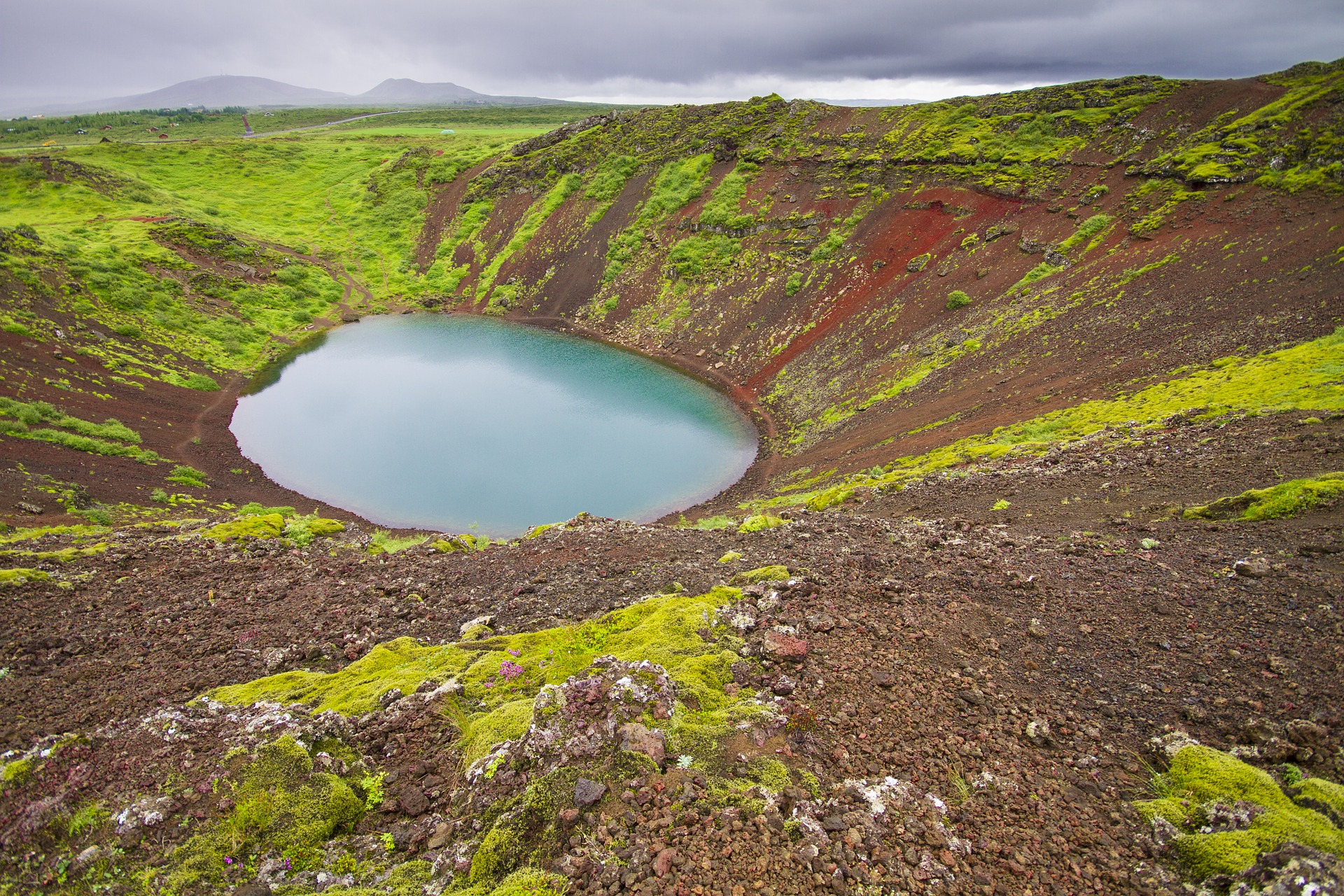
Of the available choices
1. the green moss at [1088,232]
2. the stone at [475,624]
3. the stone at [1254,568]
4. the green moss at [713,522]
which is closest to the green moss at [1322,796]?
the stone at [1254,568]

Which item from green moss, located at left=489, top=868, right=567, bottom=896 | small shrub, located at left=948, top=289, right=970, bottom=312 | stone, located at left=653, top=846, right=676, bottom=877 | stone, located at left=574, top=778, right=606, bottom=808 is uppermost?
small shrub, located at left=948, top=289, right=970, bottom=312

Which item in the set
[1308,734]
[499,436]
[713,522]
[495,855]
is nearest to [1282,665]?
[1308,734]

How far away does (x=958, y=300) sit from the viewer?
3850 cm

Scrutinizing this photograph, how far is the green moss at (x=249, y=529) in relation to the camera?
17.3 metres

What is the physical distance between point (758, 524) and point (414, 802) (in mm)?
12116

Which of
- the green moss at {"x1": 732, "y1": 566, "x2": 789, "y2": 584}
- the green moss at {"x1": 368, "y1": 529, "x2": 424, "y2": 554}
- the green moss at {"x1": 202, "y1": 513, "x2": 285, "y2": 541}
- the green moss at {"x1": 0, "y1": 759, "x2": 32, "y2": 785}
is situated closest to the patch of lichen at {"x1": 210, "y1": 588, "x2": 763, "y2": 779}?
the green moss at {"x1": 732, "y1": 566, "x2": 789, "y2": 584}

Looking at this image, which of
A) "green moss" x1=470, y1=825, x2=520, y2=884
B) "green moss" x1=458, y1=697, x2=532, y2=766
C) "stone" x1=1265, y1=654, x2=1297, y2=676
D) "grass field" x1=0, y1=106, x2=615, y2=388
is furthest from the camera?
"grass field" x1=0, y1=106, x2=615, y2=388

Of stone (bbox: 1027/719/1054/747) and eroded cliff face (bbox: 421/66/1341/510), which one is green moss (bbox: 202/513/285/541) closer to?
stone (bbox: 1027/719/1054/747)

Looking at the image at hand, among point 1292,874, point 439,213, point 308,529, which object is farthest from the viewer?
point 439,213

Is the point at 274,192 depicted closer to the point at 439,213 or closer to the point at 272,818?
the point at 439,213

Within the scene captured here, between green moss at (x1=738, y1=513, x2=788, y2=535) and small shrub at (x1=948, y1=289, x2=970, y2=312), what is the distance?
28293mm

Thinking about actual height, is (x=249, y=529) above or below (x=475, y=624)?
below

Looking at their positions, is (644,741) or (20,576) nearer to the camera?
(644,741)

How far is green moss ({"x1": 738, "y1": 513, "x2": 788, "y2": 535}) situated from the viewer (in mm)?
17062
